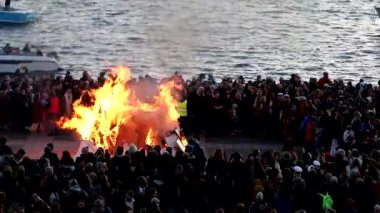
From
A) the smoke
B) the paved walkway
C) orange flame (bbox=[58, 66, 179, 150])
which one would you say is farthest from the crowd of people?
the smoke

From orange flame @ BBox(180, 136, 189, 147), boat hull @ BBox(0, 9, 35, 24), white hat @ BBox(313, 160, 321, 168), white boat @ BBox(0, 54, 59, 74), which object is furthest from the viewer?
boat hull @ BBox(0, 9, 35, 24)

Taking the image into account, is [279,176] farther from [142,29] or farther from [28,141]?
[142,29]

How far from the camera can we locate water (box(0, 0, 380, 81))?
59.4 m

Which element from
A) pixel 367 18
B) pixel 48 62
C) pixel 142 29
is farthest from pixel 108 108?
pixel 367 18

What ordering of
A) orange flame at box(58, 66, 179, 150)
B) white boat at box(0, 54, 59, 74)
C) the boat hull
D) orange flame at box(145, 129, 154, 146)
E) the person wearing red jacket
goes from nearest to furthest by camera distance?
orange flame at box(145, 129, 154, 146), orange flame at box(58, 66, 179, 150), the person wearing red jacket, white boat at box(0, 54, 59, 74), the boat hull

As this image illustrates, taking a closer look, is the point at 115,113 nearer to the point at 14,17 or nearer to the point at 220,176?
the point at 220,176

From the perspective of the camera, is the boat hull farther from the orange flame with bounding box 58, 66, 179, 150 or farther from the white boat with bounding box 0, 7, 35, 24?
the orange flame with bounding box 58, 66, 179, 150

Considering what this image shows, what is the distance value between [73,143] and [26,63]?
18.2 meters

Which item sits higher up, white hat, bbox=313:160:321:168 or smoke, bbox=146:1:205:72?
white hat, bbox=313:160:321:168

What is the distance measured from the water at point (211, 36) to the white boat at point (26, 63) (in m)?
8.08

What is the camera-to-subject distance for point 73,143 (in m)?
27.9

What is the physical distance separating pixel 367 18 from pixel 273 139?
54611 mm

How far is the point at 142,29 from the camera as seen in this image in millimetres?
71688

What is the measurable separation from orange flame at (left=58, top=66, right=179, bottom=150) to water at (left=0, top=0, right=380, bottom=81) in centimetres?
2672
